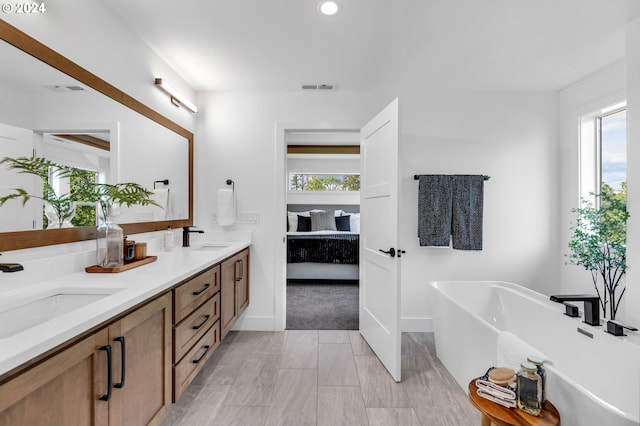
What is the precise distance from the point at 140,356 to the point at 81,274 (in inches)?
24.5

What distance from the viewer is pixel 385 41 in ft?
7.15

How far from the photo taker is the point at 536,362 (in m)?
1.29

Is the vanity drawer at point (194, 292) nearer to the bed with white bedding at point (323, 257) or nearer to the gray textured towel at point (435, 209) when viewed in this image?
the gray textured towel at point (435, 209)

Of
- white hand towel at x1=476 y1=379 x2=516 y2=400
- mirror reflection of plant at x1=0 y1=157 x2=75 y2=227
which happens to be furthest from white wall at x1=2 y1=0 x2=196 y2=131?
white hand towel at x1=476 y1=379 x2=516 y2=400

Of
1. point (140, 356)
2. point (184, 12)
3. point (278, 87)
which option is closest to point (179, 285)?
point (140, 356)

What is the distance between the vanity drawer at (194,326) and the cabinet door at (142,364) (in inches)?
3.5

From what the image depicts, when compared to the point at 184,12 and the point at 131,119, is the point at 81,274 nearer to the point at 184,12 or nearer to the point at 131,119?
the point at 131,119

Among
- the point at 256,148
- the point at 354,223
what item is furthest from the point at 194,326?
the point at 354,223

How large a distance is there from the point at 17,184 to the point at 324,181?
18.0ft

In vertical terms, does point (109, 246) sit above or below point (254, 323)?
above

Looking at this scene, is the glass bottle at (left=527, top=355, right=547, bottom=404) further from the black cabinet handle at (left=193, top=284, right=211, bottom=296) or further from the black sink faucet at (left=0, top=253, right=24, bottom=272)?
the black sink faucet at (left=0, top=253, right=24, bottom=272)

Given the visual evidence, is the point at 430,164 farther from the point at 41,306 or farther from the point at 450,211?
the point at 41,306

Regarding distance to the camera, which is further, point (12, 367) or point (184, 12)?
point (184, 12)

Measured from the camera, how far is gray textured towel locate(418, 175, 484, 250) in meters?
2.98
